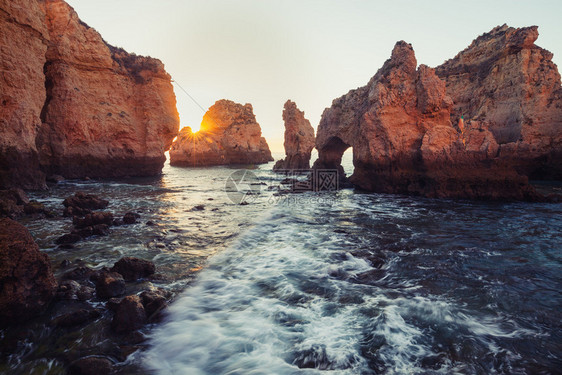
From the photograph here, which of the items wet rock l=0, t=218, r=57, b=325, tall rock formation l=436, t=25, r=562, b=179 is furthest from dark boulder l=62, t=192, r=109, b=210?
tall rock formation l=436, t=25, r=562, b=179

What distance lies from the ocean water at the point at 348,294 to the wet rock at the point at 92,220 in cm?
40

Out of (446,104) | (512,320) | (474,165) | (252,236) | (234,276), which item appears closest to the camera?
(512,320)

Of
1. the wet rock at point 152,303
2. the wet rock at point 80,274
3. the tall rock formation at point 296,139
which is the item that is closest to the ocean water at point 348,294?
the wet rock at point 152,303

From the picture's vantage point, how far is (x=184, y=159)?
56.8 metres

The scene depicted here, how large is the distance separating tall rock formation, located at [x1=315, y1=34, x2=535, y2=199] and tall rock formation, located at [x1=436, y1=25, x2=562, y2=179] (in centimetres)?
1002

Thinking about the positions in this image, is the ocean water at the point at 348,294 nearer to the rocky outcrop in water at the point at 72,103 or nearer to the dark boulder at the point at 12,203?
the dark boulder at the point at 12,203

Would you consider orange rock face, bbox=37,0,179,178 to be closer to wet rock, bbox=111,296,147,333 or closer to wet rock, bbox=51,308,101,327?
wet rock, bbox=51,308,101,327

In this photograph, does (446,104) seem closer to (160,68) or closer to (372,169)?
(372,169)

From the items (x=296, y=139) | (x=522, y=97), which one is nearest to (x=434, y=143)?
(x=522, y=97)

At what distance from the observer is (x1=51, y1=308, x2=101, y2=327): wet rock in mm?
3564

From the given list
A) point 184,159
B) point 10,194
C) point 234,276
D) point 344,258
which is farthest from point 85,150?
point 184,159

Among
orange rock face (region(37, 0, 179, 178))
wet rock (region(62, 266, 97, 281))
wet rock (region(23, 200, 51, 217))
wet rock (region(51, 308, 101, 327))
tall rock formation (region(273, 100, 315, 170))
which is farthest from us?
tall rock formation (region(273, 100, 315, 170))

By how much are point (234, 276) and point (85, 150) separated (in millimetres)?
22342

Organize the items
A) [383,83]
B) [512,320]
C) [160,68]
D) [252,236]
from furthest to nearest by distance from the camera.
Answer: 1. [160,68]
2. [383,83]
3. [252,236]
4. [512,320]
